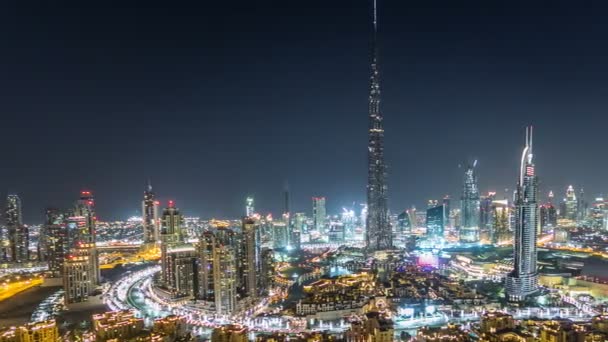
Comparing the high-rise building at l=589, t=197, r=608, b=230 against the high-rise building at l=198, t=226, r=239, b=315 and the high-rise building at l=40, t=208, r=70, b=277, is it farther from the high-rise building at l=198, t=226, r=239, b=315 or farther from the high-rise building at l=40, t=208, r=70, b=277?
the high-rise building at l=40, t=208, r=70, b=277

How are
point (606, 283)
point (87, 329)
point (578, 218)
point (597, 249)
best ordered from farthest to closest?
A: point (578, 218)
point (597, 249)
point (606, 283)
point (87, 329)

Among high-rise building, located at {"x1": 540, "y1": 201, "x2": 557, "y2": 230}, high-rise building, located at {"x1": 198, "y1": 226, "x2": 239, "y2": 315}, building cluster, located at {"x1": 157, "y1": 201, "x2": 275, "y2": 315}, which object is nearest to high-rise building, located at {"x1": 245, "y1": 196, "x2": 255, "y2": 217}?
building cluster, located at {"x1": 157, "y1": 201, "x2": 275, "y2": 315}

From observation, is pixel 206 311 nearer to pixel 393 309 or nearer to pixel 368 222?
pixel 393 309

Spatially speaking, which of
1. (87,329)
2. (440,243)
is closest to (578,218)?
(440,243)

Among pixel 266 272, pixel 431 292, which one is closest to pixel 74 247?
pixel 266 272

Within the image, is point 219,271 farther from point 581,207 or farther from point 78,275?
point 581,207
